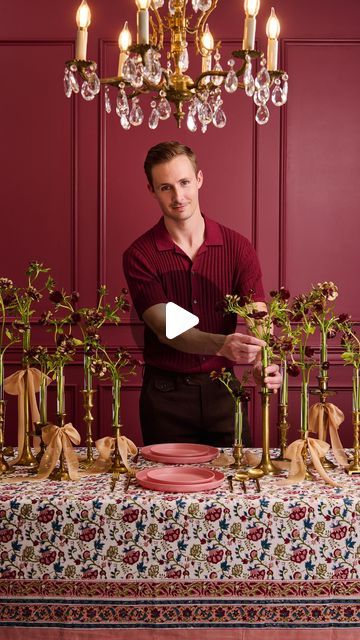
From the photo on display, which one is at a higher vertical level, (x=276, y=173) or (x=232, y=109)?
(x=232, y=109)

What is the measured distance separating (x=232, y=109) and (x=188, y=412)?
2.13m

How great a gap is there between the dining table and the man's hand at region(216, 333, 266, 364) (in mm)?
552

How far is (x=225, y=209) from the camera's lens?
171 inches

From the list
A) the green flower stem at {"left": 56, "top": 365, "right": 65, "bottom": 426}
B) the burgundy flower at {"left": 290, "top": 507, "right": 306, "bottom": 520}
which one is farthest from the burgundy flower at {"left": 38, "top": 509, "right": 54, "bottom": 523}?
the burgundy flower at {"left": 290, "top": 507, "right": 306, "bottom": 520}

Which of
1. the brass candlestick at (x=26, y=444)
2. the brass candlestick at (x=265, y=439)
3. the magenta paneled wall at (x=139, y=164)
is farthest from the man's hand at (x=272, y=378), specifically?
the magenta paneled wall at (x=139, y=164)

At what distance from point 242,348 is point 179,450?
374 millimetres

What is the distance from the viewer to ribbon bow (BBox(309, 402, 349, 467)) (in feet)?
7.50

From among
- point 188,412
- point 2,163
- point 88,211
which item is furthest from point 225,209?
point 188,412

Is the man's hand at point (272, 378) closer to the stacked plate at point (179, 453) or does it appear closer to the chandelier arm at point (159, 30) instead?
the stacked plate at point (179, 453)

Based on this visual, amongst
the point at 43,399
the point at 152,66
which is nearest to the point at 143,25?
the point at 152,66

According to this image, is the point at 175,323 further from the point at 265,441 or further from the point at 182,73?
the point at 182,73

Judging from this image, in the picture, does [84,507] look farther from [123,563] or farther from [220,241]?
[220,241]

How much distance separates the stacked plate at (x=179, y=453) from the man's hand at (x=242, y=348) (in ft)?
0.98

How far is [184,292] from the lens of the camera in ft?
9.64
